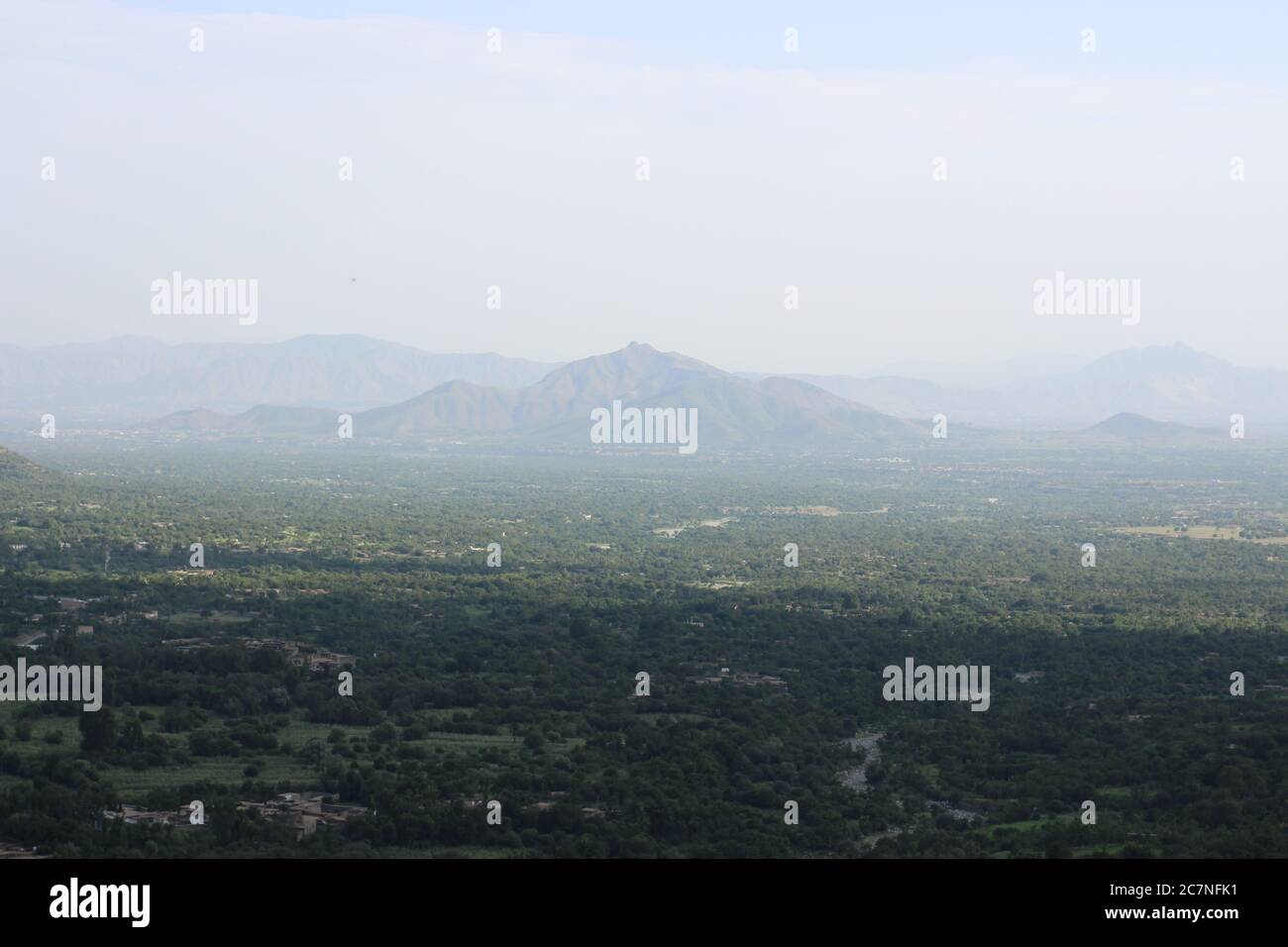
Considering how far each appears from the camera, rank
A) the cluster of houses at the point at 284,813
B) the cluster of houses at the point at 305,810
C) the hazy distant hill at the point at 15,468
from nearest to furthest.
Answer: the cluster of houses at the point at 284,813 → the cluster of houses at the point at 305,810 → the hazy distant hill at the point at 15,468

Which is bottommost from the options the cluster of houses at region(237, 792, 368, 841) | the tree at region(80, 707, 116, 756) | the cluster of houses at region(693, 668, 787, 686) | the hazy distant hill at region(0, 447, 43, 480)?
the cluster of houses at region(237, 792, 368, 841)

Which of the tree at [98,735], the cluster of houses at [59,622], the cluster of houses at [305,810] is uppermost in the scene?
the cluster of houses at [59,622]

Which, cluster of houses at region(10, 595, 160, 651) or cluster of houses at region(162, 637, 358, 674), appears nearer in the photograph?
cluster of houses at region(162, 637, 358, 674)

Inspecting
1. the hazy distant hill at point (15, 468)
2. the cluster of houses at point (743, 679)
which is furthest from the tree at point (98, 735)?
the hazy distant hill at point (15, 468)

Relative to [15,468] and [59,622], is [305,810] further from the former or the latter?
[15,468]

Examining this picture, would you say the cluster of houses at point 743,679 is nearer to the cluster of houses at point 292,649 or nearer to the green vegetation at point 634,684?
the green vegetation at point 634,684

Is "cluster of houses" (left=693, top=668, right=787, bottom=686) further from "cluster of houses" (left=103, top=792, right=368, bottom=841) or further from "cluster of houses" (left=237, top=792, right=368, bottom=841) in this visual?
"cluster of houses" (left=103, top=792, right=368, bottom=841)

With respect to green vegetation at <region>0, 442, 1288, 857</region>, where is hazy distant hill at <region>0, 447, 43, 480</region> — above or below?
above

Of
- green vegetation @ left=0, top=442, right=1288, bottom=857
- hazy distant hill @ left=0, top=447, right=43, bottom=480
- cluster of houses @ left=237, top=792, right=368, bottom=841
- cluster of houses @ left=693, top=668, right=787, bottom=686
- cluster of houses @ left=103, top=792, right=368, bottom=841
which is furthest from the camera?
hazy distant hill @ left=0, top=447, right=43, bottom=480

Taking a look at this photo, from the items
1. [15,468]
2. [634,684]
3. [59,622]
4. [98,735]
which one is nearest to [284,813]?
[98,735]

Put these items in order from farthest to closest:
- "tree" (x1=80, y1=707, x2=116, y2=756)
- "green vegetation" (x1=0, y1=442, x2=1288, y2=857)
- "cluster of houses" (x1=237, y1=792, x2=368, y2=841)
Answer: "tree" (x1=80, y1=707, x2=116, y2=756) < "green vegetation" (x1=0, y1=442, x2=1288, y2=857) < "cluster of houses" (x1=237, y1=792, x2=368, y2=841)

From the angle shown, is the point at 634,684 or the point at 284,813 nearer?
the point at 284,813

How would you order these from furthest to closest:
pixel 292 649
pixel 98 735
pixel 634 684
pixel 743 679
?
pixel 292 649
pixel 743 679
pixel 634 684
pixel 98 735

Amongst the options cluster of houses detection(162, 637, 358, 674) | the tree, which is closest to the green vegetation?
the tree
